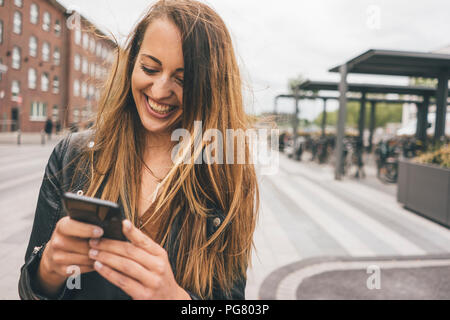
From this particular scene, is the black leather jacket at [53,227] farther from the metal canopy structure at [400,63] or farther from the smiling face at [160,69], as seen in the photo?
the metal canopy structure at [400,63]

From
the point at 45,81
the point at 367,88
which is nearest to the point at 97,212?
the point at 367,88

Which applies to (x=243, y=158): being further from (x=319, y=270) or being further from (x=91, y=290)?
(x=319, y=270)

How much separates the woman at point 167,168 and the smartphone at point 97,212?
10.3 inches

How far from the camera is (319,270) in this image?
4.00 meters

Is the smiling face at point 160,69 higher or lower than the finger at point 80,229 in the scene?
higher

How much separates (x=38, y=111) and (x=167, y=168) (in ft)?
98.0

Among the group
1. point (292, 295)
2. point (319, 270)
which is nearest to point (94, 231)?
point (292, 295)

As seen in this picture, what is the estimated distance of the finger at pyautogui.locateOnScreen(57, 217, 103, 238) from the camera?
0.70m

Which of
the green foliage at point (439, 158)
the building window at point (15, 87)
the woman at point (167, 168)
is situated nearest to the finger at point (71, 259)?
the woman at point (167, 168)

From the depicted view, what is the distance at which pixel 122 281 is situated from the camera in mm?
734

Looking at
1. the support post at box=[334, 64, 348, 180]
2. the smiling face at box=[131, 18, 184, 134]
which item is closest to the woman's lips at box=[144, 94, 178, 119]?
the smiling face at box=[131, 18, 184, 134]

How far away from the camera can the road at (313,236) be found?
3.64 meters

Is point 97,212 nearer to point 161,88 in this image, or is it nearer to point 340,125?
point 161,88

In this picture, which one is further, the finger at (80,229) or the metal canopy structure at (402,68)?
the metal canopy structure at (402,68)
